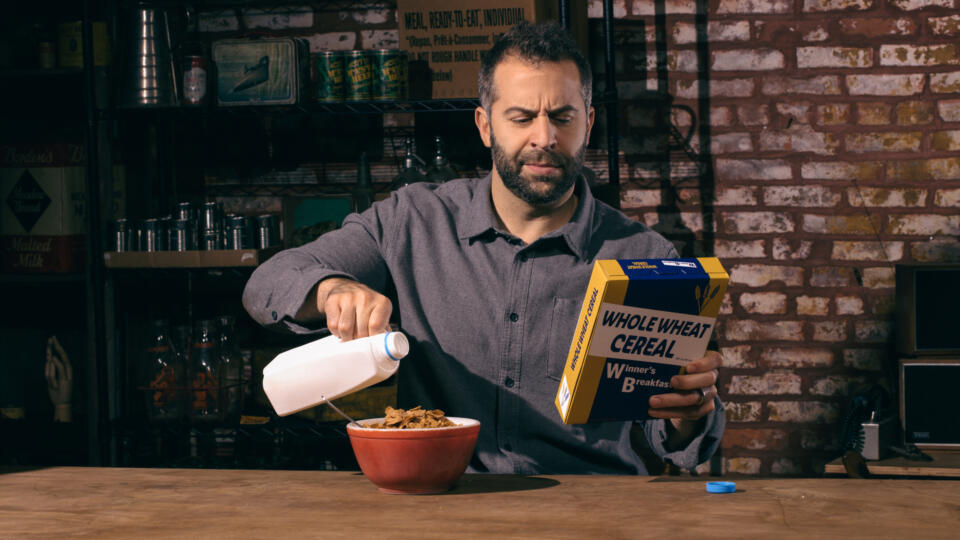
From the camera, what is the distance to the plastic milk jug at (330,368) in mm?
1075

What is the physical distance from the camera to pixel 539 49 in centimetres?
158

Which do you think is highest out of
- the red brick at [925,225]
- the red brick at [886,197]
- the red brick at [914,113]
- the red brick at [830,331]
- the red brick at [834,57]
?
the red brick at [834,57]

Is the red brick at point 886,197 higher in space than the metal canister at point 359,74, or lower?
lower

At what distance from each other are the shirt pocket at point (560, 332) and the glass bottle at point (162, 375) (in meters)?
1.26

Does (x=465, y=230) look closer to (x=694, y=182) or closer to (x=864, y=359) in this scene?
(x=694, y=182)

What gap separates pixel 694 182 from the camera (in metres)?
2.62

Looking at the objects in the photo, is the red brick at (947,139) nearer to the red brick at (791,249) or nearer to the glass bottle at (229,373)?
the red brick at (791,249)

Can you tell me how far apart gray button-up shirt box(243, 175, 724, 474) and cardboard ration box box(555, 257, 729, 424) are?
320mm

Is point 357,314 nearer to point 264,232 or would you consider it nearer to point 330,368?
point 330,368

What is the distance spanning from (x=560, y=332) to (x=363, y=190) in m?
1.10

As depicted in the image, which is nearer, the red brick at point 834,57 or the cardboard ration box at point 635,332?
the cardboard ration box at point 635,332

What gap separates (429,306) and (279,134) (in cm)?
127

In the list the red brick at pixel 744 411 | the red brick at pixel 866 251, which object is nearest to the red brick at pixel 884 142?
the red brick at pixel 866 251

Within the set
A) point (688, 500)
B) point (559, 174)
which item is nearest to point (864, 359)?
point (559, 174)
